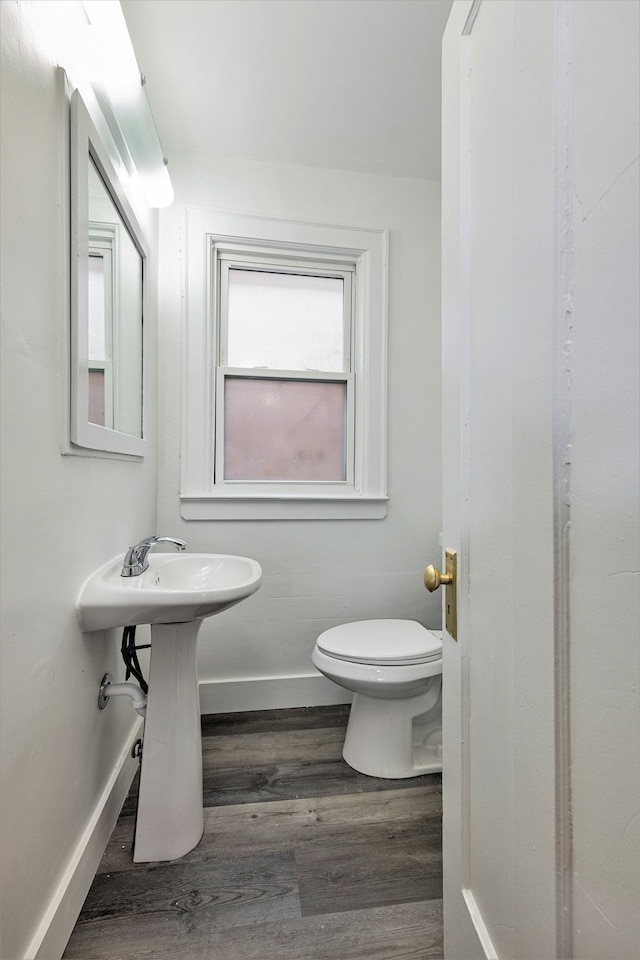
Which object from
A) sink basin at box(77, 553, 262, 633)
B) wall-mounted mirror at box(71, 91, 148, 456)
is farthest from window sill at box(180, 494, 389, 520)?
sink basin at box(77, 553, 262, 633)

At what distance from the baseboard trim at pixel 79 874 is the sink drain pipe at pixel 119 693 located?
26cm

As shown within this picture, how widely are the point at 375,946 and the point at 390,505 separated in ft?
4.80

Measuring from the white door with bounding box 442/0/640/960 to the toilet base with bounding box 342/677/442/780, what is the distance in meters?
0.83

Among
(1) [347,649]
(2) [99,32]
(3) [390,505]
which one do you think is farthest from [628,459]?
(3) [390,505]

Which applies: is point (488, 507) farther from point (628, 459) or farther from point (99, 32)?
point (99, 32)

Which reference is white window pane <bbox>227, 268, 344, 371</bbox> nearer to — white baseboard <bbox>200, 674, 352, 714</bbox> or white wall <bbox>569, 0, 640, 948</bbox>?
white baseboard <bbox>200, 674, 352, 714</bbox>

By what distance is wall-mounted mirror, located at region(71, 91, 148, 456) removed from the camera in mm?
1054

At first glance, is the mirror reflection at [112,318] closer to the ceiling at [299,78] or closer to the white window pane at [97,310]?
the white window pane at [97,310]

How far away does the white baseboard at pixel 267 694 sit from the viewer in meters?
1.96

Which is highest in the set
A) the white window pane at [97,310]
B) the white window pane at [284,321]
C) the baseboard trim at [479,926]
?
the white window pane at [284,321]

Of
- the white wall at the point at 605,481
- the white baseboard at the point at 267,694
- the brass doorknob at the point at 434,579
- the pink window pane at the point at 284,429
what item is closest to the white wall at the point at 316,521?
the white baseboard at the point at 267,694

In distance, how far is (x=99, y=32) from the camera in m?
1.11

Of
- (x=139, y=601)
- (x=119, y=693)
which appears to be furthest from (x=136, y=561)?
(x=119, y=693)

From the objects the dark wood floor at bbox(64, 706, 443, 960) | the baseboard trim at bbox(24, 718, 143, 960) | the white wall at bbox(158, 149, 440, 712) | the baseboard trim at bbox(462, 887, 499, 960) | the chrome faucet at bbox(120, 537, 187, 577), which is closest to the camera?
the baseboard trim at bbox(462, 887, 499, 960)
